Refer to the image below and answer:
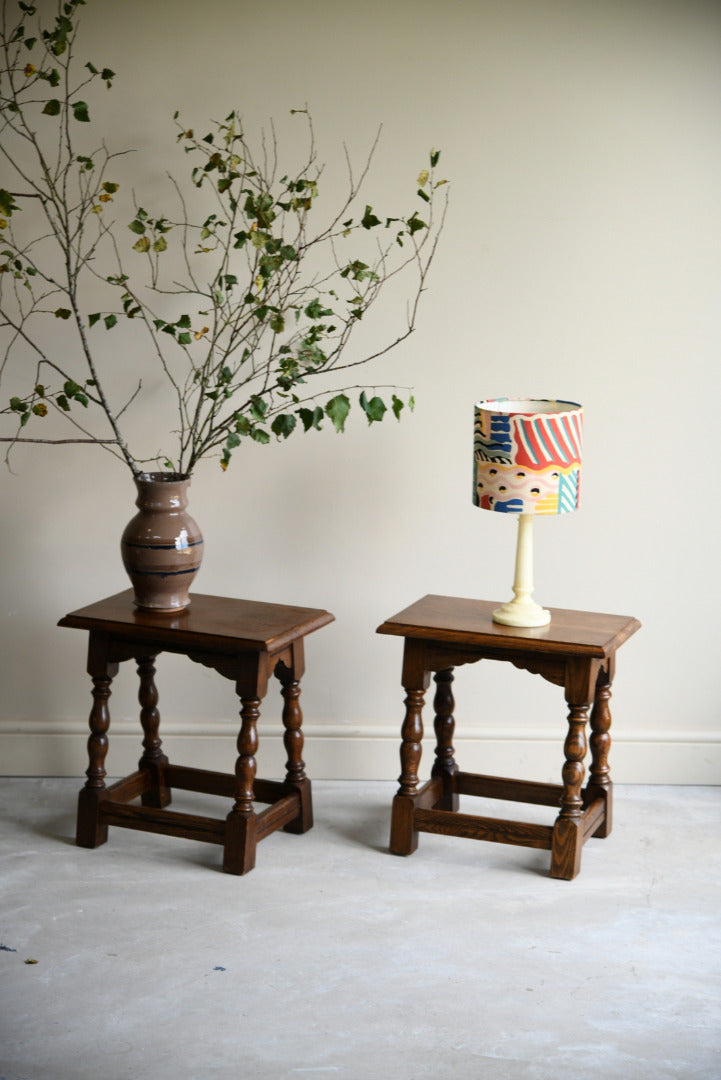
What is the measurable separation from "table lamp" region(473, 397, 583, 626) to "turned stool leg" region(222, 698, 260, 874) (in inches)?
27.5

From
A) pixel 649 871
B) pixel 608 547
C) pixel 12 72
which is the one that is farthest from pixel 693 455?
pixel 12 72

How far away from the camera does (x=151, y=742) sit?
11.5 feet

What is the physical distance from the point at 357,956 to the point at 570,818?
0.71m

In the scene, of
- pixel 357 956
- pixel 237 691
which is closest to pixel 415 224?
pixel 237 691

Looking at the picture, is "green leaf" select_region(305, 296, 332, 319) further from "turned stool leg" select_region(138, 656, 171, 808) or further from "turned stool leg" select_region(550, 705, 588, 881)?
"turned stool leg" select_region(550, 705, 588, 881)

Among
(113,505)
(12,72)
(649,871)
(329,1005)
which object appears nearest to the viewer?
(329,1005)

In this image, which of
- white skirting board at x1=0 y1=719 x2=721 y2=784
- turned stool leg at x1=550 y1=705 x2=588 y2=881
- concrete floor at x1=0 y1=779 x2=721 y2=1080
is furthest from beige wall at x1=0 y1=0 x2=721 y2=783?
turned stool leg at x1=550 y1=705 x2=588 y2=881

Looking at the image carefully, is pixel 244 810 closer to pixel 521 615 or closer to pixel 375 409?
pixel 521 615

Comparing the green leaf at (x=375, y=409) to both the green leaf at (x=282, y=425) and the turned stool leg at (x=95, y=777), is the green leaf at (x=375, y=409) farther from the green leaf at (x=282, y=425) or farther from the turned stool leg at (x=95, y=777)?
the turned stool leg at (x=95, y=777)

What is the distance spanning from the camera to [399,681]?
12.3 feet

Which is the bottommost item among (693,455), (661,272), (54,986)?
(54,986)

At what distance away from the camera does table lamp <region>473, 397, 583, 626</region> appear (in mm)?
2977

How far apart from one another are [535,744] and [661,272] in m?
1.48

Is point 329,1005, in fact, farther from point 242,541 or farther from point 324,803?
point 242,541
